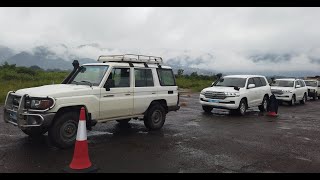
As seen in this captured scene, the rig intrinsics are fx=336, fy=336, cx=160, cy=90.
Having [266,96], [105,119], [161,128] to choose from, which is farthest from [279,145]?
[266,96]

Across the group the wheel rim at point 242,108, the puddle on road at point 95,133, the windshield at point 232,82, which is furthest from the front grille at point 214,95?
the puddle on road at point 95,133

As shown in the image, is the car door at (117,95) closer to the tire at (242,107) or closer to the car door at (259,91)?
the tire at (242,107)

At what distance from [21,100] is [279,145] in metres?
6.43

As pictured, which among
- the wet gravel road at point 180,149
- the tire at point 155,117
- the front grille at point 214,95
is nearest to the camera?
the wet gravel road at point 180,149

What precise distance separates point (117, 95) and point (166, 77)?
235cm

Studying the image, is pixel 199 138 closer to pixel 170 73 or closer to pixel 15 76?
pixel 170 73

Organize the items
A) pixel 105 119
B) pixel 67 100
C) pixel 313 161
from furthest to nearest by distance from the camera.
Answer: pixel 105 119, pixel 67 100, pixel 313 161

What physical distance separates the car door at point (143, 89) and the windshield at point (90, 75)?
3.61 feet

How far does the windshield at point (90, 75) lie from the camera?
8758 mm

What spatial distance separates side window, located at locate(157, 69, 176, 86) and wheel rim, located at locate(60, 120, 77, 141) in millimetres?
3562

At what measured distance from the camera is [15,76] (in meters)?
43.3

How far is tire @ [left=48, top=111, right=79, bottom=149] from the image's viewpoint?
7473mm

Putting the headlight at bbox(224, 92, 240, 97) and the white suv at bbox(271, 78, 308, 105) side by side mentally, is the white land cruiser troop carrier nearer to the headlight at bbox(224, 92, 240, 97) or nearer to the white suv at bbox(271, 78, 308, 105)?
the headlight at bbox(224, 92, 240, 97)

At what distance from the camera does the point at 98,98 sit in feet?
27.6
